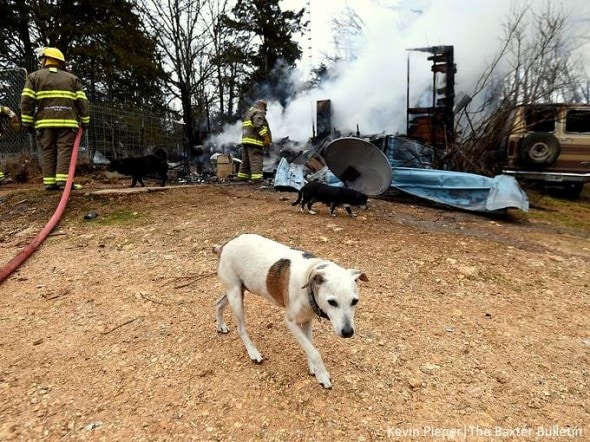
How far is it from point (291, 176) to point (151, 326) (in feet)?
18.7

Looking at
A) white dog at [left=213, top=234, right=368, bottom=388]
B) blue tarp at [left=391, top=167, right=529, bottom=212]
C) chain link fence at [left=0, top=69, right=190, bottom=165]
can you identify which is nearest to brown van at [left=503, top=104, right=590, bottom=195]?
blue tarp at [left=391, top=167, right=529, bottom=212]

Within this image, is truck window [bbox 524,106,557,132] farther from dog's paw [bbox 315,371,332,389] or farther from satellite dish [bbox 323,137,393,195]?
A: dog's paw [bbox 315,371,332,389]

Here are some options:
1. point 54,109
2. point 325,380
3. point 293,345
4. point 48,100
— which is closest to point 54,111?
point 54,109

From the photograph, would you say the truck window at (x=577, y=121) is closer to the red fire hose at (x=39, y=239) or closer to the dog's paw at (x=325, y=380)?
the dog's paw at (x=325, y=380)

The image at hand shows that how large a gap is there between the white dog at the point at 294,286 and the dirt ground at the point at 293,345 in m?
0.24

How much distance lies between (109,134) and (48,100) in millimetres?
4775

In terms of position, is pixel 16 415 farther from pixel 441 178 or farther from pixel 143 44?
pixel 143 44

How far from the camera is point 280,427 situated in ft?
6.34

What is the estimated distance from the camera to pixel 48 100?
20.2 ft

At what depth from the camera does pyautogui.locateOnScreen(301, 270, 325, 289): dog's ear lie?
1.94 m

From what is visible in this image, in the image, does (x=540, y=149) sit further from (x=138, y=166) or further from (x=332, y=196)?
(x=138, y=166)

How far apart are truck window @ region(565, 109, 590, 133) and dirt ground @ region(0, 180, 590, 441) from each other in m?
5.51

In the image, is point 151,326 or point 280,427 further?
point 151,326

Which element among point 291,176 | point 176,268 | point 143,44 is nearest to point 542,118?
point 291,176
